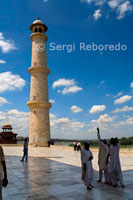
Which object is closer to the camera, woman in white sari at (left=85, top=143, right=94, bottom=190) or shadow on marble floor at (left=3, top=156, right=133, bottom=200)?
shadow on marble floor at (left=3, top=156, right=133, bottom=200)

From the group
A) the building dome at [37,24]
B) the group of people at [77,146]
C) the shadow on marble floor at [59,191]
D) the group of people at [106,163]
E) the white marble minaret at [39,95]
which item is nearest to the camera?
the shadow on marble floor at [59,191]

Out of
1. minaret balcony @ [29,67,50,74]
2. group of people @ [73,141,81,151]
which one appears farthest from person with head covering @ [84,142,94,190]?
minaret balcony @ [29,67,50,74]

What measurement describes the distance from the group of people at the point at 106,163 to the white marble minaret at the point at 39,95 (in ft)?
77.2

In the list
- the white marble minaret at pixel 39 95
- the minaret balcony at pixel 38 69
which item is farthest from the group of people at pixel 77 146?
the minaret balcony at pixel 38 69

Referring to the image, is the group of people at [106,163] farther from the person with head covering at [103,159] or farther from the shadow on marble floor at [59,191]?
the shadow on marble floor at [59,191]

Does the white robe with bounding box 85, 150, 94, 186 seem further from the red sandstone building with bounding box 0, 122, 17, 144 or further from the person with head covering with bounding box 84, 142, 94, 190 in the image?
the red sandstone building with bounding box 0, 122, 17, 144

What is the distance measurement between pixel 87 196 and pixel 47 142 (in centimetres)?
2541

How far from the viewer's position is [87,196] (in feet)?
16.7

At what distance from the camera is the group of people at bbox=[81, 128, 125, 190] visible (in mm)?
5996

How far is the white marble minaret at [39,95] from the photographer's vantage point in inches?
1172

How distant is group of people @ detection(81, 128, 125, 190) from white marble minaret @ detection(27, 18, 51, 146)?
23.5 meters

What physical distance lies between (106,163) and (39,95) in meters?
24.6

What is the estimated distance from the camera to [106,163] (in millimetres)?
6656

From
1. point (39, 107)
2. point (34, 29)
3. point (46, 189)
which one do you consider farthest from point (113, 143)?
point (34, 29)
